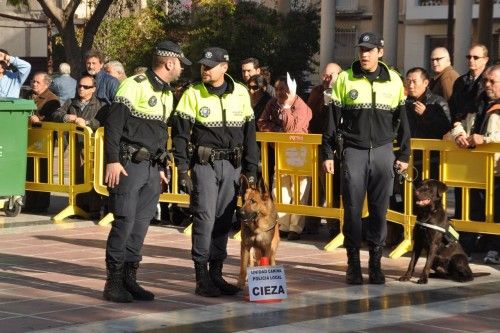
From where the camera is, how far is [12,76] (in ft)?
53.3

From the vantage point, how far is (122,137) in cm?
963

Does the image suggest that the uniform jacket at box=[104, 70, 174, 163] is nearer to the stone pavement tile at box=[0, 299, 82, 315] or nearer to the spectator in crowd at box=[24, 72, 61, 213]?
the stone pavement tile at box=[0, 299, 82, 315]

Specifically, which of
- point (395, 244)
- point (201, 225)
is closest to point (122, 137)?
point (201, 225)

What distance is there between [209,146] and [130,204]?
764 millimetres

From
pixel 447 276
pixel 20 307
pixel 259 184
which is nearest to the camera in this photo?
pixel 20 307

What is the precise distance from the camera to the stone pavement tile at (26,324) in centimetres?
859

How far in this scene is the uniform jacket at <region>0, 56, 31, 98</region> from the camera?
16075mm

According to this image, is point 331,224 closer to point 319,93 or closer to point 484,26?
point 319,93

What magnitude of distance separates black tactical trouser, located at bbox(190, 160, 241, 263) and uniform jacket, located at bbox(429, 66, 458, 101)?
389 centimetres

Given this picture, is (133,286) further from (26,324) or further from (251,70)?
(251,70)

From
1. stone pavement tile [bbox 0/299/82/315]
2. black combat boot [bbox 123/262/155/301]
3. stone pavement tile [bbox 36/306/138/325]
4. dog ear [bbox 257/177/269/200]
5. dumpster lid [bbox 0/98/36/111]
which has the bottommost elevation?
stone pavement tile [bbox 36/306/138/325]

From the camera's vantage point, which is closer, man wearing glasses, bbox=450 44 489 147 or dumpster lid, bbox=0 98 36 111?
man wearing glasses, bbox=450 44 489 147

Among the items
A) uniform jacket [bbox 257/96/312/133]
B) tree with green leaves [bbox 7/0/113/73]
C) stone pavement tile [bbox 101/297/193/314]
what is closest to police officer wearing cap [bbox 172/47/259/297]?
stone pavement tile [bbox 101/297/193/314]

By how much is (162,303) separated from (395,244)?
4.21 metres
